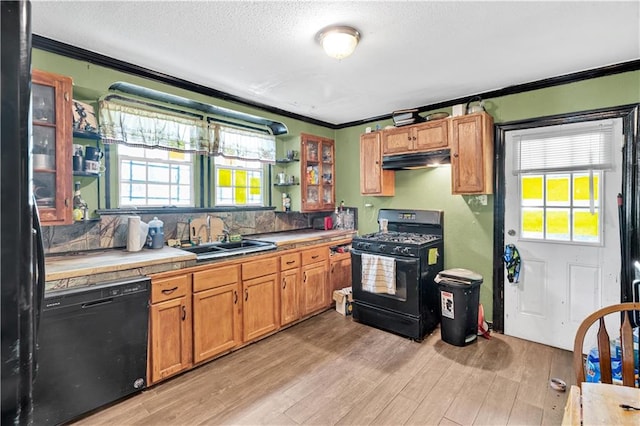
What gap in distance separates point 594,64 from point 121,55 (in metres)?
3.84

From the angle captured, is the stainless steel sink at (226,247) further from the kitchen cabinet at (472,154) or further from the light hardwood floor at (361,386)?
the kitchen cabinet at (472,154)

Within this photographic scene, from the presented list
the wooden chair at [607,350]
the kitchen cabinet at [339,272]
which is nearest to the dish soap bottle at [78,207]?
the kitchen cabinet at [339,272]

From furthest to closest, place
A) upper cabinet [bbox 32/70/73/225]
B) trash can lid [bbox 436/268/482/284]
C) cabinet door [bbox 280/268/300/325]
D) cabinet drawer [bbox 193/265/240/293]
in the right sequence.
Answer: cabinet door [bbox 280/268/300/325], trash can lid [bbox 436/268/482/284], cabinet drawer [bbox 193/265/240/293], upper cabinet [bbox 32/70/73/225]

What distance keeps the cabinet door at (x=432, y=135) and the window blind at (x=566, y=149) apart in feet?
2.25

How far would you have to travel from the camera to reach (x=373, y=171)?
12.9 feet

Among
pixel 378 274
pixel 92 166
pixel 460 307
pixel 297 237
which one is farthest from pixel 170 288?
pixel 460 307

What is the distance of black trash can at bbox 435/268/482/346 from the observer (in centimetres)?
294

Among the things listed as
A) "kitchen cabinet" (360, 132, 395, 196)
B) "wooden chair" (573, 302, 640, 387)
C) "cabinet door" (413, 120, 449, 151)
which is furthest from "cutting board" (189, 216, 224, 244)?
"wooden chair" (573, 302, 640, 387)

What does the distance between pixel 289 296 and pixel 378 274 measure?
987 millimetres

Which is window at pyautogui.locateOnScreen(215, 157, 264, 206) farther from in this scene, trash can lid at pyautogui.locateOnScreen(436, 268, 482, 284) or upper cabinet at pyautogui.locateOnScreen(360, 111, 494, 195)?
trash can lid at pyautogui.locateOnScreen(436, 268, 482, 284)

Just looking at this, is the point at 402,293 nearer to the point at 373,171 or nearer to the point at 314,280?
the point at 314,280

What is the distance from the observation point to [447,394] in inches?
87.9

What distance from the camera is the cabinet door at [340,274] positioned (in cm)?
389

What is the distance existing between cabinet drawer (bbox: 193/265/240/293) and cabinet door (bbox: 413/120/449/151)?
2.39 m
